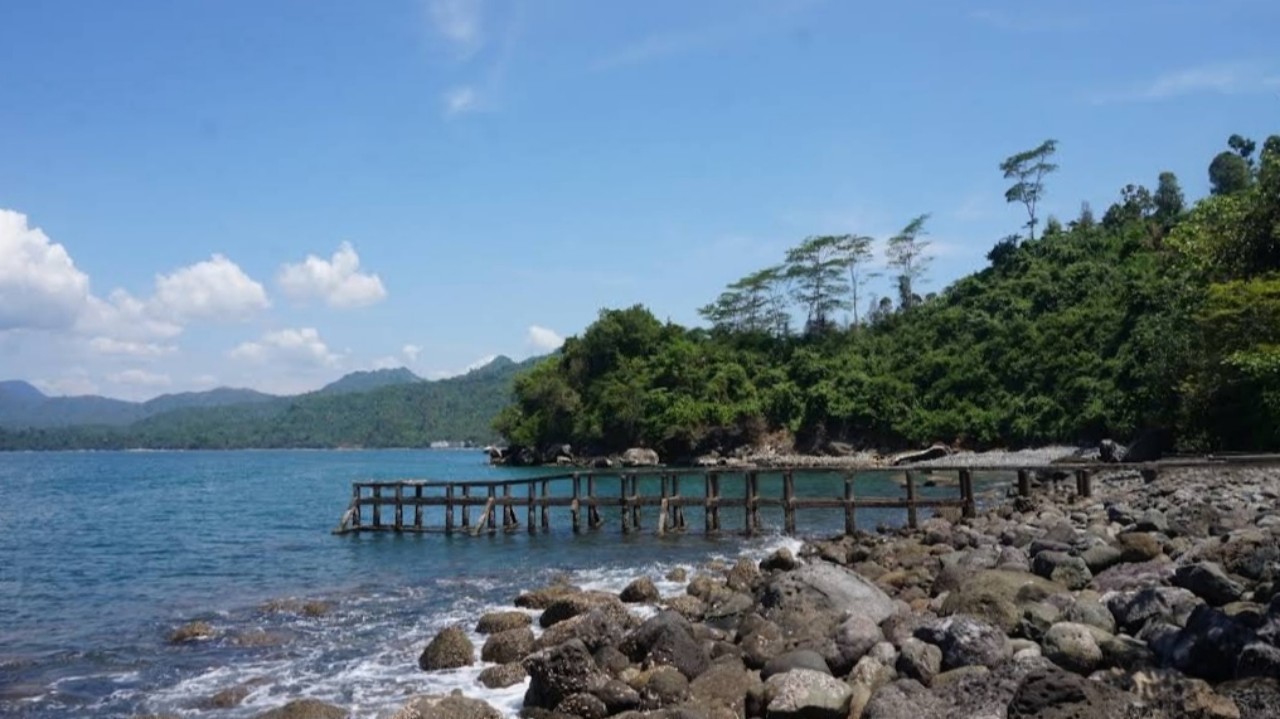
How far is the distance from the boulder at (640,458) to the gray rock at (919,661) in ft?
218

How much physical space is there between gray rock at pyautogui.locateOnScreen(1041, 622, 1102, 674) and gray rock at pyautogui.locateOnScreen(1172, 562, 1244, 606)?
2.09 m

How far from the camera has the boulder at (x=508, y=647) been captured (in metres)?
13.4

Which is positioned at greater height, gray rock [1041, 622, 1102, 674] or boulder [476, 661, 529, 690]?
gray rock [1041, 622, 1102, 674]

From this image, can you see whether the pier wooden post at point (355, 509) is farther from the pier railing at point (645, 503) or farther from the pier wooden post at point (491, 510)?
the pier wooden post at point (491, 510)

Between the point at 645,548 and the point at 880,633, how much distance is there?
17383mm

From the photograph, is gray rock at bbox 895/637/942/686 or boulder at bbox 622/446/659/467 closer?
gray rock at bbox 895/637/942/686

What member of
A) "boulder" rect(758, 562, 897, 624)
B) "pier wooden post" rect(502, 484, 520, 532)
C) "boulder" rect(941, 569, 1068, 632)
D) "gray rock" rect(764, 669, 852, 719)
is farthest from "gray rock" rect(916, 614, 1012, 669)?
"pier wooden post" rect(502, 484, 520, 532)

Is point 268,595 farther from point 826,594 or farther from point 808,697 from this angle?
point 808,697

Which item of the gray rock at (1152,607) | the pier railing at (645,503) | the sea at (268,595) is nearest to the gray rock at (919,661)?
the gray rock at (1152,607)

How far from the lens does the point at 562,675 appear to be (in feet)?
35.0

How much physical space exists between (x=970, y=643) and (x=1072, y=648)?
96 cm

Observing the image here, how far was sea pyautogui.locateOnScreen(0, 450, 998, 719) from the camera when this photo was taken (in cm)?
1311

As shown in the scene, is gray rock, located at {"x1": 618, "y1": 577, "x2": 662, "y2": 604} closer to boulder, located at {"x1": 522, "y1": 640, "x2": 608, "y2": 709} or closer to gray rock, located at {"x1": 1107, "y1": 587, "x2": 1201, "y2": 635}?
boulder, located at {"x1": 522, "y1": 640, "x2": 608, "y2": 709}

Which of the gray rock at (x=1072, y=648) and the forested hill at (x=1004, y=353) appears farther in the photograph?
the forested hill at (x=1004, y=353)
